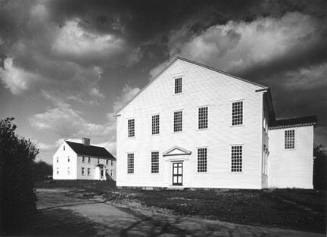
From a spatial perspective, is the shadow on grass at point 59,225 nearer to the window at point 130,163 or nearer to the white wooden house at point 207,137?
the white wooden house at point 207,137

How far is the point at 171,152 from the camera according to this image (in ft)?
80.4

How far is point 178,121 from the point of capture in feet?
80.9

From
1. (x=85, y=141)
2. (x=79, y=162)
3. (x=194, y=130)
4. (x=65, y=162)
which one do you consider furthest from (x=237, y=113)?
(x=85, y=141)

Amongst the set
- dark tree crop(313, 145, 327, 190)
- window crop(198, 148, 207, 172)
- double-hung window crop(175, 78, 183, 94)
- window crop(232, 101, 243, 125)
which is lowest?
dark tree crop(313, 145, 327, 190)

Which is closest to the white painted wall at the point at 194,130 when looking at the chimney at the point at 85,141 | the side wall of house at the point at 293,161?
the side wall of house at the point at 293,161

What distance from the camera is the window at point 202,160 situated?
22922 millimetres

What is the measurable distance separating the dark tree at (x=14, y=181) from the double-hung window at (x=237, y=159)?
1570 cm

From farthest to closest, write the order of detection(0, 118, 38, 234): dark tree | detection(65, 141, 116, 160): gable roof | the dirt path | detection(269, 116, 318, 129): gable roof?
detection(65, 141, 116, 160): gable roof
detection(269, 116, 318, 129): gable roof
the dirt path
detection(0, 118, 38, 234): dark tree

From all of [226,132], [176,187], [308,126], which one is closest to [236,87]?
[226,132]

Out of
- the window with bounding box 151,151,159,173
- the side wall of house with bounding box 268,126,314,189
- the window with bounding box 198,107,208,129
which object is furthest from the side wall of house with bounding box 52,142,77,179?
the side wall of house with bounding box 268,126,314,189

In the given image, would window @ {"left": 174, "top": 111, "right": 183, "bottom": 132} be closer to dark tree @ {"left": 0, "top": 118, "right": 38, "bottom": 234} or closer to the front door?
the front door

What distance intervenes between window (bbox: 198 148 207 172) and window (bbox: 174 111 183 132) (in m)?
2.74

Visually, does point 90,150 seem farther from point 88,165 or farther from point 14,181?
point 14,181

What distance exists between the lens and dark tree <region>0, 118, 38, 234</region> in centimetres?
820
